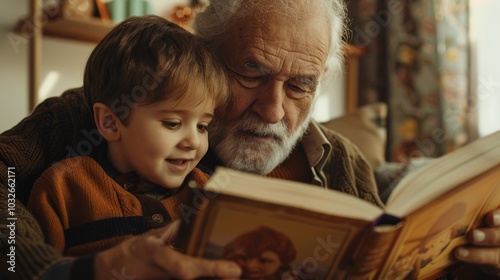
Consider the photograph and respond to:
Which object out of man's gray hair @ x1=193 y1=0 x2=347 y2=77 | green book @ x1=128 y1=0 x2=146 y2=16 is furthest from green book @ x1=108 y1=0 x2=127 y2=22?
man's gray hair @ x1=193 y1=0 x2=347 y2=77

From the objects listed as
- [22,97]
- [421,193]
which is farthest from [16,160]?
[22,97]

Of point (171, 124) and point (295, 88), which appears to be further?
point (295, 88)

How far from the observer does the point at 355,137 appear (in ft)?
7.06

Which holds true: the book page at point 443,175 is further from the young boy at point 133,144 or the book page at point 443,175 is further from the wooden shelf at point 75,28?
the wooden shelf at point 75,28

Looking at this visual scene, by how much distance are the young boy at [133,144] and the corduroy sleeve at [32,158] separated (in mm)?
70

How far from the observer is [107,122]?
106 centimetres

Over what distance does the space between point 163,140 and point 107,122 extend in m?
0.14

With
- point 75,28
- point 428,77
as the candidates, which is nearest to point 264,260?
point 75,28

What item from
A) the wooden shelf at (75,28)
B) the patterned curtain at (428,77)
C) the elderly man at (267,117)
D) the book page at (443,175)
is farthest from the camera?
the patterned curtain at (428,77)

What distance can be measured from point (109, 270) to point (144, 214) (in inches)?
11.2

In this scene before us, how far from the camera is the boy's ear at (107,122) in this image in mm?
1053

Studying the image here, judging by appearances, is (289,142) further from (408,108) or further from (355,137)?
(408,108)

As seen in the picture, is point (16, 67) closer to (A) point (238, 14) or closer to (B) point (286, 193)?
(A) point (238, 14)

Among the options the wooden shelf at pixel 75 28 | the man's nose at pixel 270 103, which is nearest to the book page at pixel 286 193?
the man's nose at pixel 270 103
